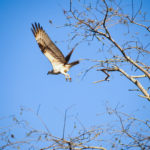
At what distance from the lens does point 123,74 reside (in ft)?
13.8

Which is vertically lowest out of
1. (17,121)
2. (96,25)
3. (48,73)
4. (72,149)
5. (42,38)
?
(72,149)

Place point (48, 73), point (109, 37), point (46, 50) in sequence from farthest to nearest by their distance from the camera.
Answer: point (48, 73), point (46, 50), point (109, 37)

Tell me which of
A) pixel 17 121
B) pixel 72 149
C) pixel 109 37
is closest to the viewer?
pixel 72 149

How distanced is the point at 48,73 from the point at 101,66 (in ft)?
10.5

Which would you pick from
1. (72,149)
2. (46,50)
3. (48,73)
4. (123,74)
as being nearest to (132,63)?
(123,74)

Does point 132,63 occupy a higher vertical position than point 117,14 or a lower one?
lower

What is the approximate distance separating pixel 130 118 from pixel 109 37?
1.55 metres

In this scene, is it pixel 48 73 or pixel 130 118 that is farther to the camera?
pixel 48 73

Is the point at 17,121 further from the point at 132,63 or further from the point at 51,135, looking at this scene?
the point at 132,63

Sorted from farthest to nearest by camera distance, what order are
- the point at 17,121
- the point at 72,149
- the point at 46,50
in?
the point at 46,50 < the point at 17,121 < the point at 72,149

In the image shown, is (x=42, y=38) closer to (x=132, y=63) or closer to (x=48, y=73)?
(x=48, y=73)

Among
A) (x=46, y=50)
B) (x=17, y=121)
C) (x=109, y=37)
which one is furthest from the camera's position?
(x=46, y=50)

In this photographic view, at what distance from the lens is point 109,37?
13.1ft

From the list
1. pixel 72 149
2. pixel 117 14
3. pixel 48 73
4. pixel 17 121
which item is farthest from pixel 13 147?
pixel 48 73
